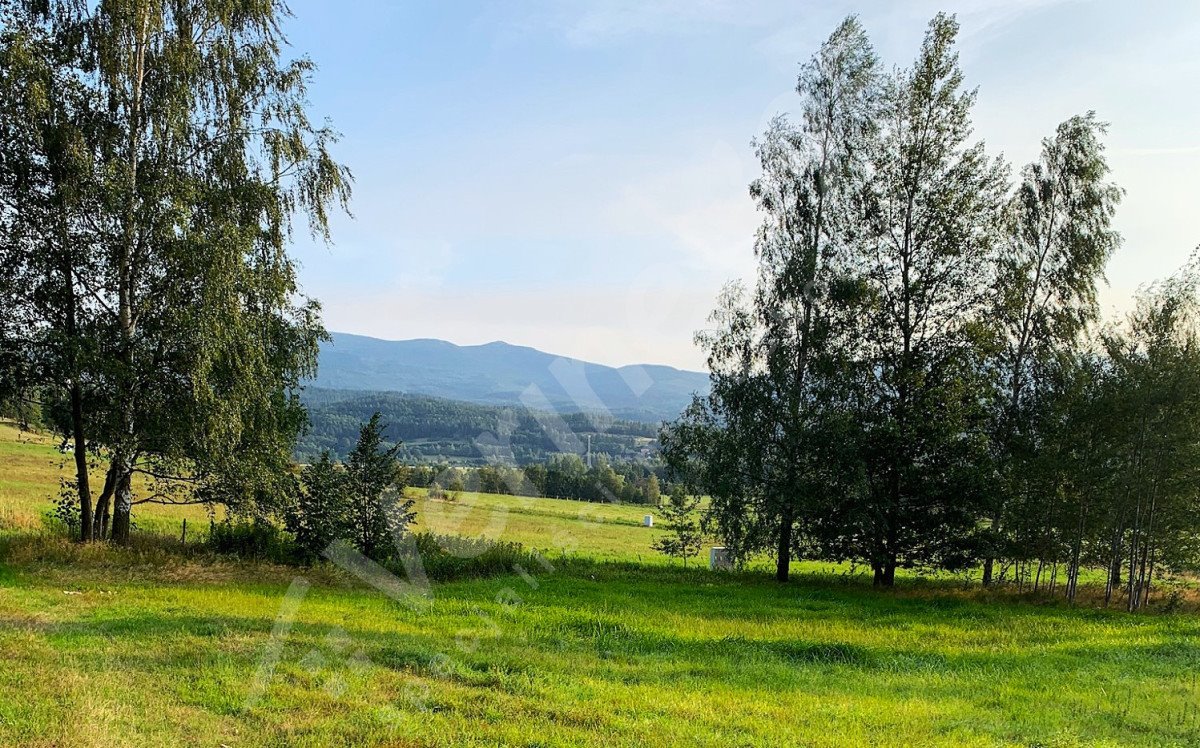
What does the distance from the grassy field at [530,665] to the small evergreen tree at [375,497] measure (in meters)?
1.51

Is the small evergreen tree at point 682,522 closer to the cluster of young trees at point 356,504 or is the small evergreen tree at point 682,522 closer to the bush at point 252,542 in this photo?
the cluster of young trees at point 356,504

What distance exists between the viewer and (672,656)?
10.2 metres

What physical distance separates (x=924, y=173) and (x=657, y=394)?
2573cm

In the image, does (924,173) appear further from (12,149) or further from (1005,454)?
(12,149)

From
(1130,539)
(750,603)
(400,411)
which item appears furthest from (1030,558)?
(400,411)

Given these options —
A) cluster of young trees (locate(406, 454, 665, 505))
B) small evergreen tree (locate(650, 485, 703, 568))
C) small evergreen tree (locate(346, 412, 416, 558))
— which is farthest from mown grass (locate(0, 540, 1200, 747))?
small evergreen tree (locate(650, 485, 703, 568))

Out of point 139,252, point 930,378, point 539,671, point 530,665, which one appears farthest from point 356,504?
point 930,378

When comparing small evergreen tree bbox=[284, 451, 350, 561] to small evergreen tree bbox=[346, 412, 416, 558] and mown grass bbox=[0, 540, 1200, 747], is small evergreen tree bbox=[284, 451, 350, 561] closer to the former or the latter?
small evergreen tree bbox=[346, 412, 416, 558]

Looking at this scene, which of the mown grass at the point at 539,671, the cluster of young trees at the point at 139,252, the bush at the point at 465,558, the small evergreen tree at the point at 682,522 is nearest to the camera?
the mown grass at the point at 539,671

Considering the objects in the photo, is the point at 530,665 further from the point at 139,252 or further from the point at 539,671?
the point at 139,252

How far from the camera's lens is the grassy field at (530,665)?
6.50m

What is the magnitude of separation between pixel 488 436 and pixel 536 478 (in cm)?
953

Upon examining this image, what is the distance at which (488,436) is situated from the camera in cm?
2869

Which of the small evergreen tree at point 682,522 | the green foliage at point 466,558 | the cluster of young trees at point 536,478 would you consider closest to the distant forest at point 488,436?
the cluster of young trees at point 536,478
